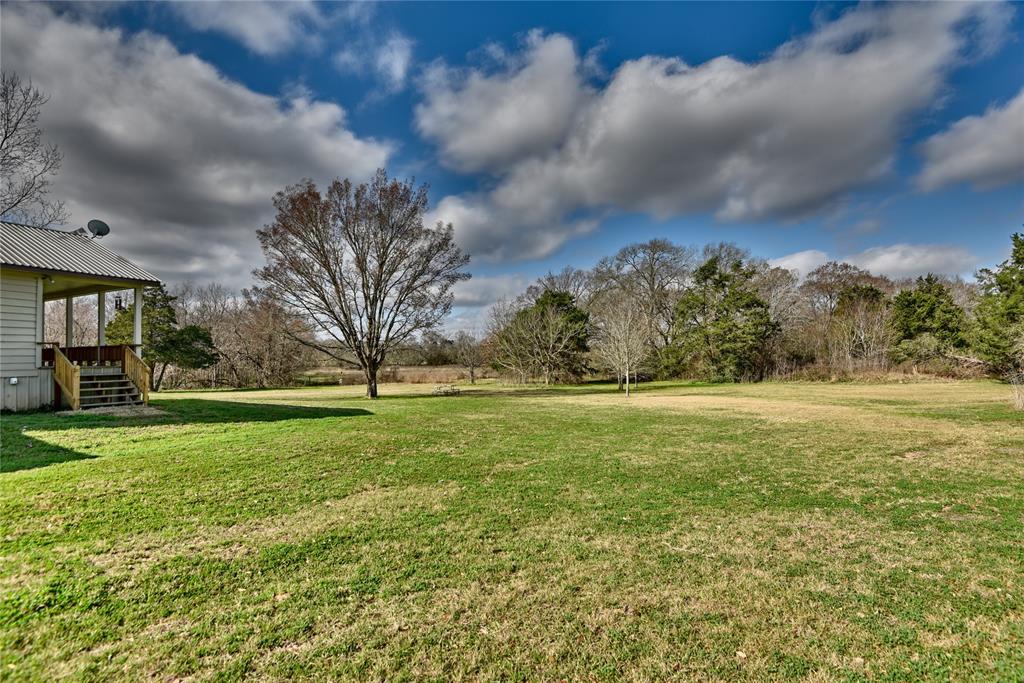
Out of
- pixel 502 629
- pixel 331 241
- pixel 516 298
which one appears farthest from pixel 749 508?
pixel 516 298

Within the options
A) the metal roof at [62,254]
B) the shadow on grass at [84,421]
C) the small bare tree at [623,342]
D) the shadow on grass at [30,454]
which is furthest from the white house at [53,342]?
the small bare tree at [623,342]

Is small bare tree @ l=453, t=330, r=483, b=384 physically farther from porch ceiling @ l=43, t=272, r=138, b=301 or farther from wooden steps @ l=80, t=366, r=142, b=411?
wooden steps @ l=80, t=366, r=142, b=411

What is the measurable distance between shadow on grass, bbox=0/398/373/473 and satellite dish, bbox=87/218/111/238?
6684 millimetres

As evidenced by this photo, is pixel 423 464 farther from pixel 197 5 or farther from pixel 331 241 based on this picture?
pixel 331 241

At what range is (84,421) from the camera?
9.34 metres

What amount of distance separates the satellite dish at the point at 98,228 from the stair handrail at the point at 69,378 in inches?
205

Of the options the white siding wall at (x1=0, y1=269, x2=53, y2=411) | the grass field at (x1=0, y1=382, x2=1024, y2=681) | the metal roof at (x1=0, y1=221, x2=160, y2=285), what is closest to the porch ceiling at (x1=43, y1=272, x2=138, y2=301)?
the metal roof at (x1=0, y1=221, x2=160, y2=285)

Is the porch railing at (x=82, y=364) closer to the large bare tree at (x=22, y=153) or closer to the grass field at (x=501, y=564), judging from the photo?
the grass field at (x=501, y=564)

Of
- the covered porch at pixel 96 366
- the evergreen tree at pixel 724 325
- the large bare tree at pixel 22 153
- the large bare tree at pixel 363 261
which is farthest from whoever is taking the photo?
the evergreen tree at pixel 724 325

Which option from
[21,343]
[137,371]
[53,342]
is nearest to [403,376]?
[137,371]

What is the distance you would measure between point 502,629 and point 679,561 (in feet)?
5.75

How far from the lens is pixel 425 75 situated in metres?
14.5

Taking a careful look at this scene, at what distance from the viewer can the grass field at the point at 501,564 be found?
2.44 metres

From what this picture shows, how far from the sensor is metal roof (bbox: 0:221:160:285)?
1101 cm
